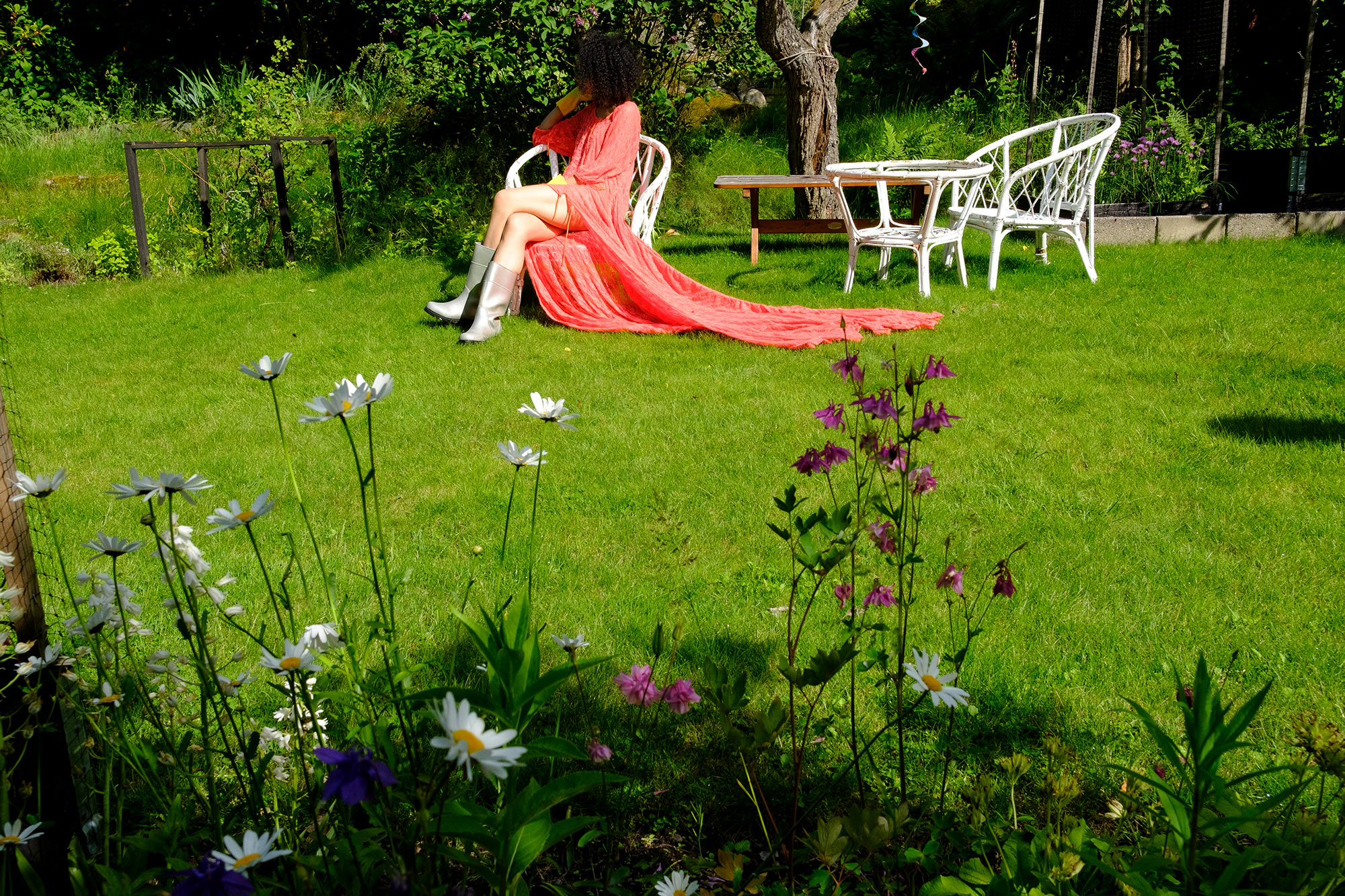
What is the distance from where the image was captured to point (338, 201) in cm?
780

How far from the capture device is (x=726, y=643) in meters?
2.36

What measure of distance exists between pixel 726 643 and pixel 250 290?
5.63m

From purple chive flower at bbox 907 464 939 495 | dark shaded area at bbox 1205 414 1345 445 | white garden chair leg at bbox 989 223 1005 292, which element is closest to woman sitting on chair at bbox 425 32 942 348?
white garden chair leg at bbox 989 223 1005 292

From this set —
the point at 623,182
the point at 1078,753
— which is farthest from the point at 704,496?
the point at 623,182

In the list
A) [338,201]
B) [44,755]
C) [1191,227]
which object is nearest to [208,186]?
[338,201]

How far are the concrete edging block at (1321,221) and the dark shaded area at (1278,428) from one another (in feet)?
15.4

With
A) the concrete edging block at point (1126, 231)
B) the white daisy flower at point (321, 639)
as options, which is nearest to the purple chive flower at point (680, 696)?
the white daisy flower at point (321, 639)

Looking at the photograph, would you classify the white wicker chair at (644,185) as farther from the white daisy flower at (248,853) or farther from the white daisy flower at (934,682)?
the white daisy flower at (248,853)

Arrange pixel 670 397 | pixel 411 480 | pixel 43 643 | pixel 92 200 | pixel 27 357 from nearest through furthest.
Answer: pixel 43 643 → pixel 411 480 → pixel 670 397 → pixel 27 357 → pixel 92 200

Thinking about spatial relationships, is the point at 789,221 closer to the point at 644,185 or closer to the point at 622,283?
the point at 644,185

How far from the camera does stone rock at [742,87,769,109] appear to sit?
12445mm

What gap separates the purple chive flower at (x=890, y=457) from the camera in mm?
1369

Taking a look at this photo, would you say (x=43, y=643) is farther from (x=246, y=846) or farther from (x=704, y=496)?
(x=704, y=496)

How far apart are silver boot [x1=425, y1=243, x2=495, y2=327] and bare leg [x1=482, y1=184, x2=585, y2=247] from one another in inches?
3.4
